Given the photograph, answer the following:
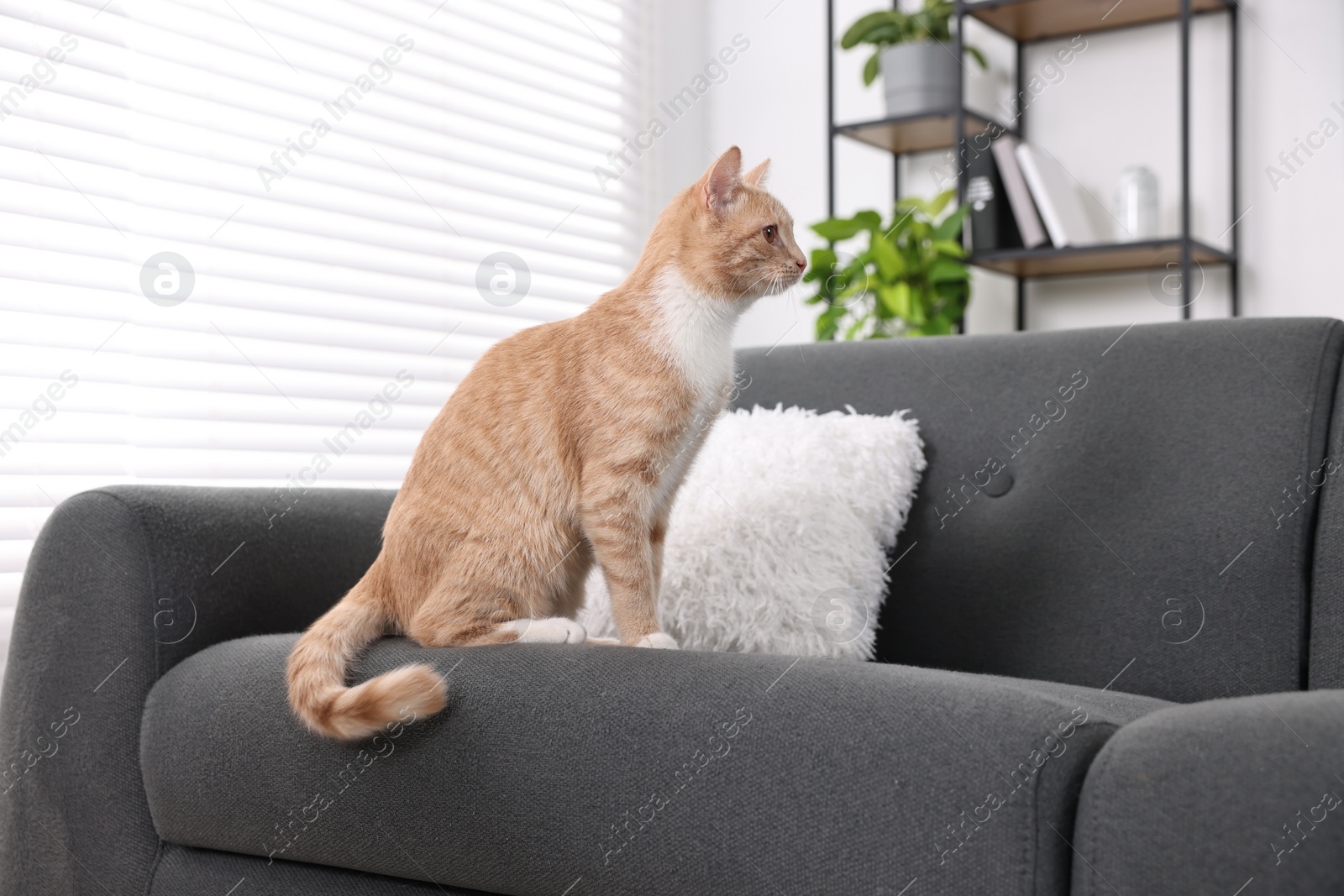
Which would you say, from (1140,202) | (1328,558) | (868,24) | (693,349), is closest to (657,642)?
(693,349)

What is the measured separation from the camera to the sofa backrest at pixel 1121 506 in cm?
127

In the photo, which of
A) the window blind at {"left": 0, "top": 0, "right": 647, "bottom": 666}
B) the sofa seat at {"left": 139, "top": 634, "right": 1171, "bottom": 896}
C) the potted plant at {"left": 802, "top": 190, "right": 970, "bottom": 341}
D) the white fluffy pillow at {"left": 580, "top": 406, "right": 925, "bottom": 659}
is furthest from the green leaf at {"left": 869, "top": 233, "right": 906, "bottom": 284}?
the sofa seat at {"left": 139, "top": 634, "right": 1171, "bottom": 896}

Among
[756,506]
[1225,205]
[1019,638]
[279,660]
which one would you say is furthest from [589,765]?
[1225,205]

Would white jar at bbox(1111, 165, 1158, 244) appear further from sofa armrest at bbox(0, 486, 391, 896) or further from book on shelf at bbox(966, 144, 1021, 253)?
sofa armrest at bbox(0, 486, 391, 896)

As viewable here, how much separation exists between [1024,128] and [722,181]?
6.10ft

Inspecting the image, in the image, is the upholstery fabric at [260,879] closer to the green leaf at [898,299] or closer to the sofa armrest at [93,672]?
the sofa armrest at [93,672]

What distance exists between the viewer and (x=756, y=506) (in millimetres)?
1438

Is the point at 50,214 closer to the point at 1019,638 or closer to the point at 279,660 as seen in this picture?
the point at 279,660

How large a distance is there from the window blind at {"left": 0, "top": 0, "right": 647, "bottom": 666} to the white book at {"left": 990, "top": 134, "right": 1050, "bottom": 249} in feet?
3.24

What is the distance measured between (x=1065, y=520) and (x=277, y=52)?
5.62ft

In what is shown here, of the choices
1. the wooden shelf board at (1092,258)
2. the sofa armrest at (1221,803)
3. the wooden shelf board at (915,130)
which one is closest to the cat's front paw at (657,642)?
the sofa armrest at (1221,803)

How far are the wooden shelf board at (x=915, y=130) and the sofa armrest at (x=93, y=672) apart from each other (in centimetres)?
195

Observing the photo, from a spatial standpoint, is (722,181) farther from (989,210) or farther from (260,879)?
(989,210)

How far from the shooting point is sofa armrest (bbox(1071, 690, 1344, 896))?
66 centimetres
